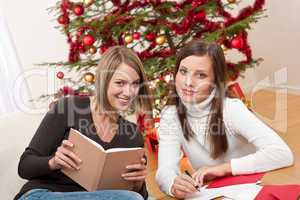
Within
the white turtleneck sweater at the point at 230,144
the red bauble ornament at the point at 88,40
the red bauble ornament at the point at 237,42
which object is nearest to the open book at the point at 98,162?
the white turtleneck sweater at the point at 230,144

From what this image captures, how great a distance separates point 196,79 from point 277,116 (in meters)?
1.93

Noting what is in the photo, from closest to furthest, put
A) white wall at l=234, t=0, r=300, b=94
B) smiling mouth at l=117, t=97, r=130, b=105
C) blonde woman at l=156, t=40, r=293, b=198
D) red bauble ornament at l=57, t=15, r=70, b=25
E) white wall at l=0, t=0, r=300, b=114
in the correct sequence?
blonde woman at l=156, t=40, r=293, b=198 → smiling mouth at l=117, t=97, r=130, b=105 → red bauble ornament at l=57, t=15, r=70, b=25 → white wall at l=0, t=0, r=300, b=114 → white wall at l=234, t=0, r=300, b=94

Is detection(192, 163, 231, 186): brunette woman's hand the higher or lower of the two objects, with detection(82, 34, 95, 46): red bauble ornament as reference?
lower

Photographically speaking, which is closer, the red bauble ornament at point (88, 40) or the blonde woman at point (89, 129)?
the blonde woman at point (89, 129)

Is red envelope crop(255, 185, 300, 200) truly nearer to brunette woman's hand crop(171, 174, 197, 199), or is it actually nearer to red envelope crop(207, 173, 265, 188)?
red envelope crop(207, 173, 265, 188)

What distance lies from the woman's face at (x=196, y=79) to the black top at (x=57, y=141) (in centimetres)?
26

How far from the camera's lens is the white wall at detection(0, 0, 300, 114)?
2.70m

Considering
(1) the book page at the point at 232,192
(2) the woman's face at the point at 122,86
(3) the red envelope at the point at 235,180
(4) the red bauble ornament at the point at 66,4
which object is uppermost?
(4) the red bauble ornament at the point at 66,4

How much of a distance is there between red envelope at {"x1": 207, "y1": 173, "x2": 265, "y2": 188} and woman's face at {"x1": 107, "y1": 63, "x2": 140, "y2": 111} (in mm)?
468

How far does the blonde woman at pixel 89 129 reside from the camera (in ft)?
3.95

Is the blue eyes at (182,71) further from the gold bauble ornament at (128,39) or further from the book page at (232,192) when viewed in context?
the gold bauble ornament at (128,39)

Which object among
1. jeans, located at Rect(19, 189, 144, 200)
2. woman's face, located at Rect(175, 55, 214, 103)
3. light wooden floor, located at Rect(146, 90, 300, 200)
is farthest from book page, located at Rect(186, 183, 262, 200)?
light wooden floor, located at Rect(146, 90, 300, 200)

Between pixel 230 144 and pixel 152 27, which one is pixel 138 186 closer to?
pixel 230 144

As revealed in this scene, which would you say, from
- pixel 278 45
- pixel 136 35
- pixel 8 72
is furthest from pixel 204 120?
pixel 278 45
